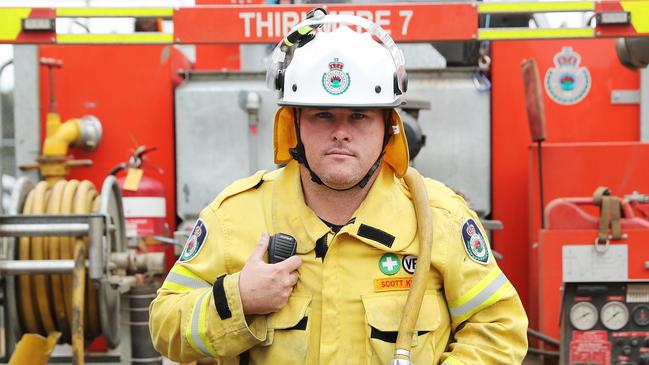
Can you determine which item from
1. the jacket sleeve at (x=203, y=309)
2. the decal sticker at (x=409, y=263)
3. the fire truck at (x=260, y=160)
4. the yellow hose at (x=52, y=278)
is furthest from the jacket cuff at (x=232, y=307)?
the yellow hose at (x=52, y=278)

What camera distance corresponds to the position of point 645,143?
4.91m

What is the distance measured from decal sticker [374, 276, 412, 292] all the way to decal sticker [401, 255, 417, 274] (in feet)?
0.06

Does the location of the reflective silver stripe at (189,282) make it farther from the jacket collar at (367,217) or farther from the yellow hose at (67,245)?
the yellow hose at (67,245)

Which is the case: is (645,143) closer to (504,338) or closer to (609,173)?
(609,173)

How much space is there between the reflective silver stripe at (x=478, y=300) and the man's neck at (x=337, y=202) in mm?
356

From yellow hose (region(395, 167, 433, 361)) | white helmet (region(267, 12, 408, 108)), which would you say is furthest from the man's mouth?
yellow hose (region(395, 167, 433, 361))

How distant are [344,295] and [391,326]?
0.14m

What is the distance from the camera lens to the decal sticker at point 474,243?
2.48 meters

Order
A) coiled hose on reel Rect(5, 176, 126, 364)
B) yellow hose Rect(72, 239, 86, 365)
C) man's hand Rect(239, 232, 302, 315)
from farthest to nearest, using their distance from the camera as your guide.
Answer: coiled hose on reel Rect(5, 176, 126, 364), yellow hose Rect(72, 239, 86, 365), man's hand Rect(239, 232, 302, 315)

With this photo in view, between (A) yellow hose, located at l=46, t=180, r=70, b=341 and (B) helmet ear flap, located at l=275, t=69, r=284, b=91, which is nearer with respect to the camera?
(B) helmet ear flap, located at l=275, t=69, r=284, b=91

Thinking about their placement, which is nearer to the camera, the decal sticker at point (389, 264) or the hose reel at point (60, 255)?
the decal sticker at point (389, 264)

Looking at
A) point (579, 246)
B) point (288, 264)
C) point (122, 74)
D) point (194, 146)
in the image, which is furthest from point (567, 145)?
point (288, 264)

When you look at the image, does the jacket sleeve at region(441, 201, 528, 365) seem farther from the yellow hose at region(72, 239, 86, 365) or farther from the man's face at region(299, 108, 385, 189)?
the yellow hose at region(72, 239, 86, 365)

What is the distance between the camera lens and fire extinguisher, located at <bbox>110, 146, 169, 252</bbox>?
5156 millimetres
